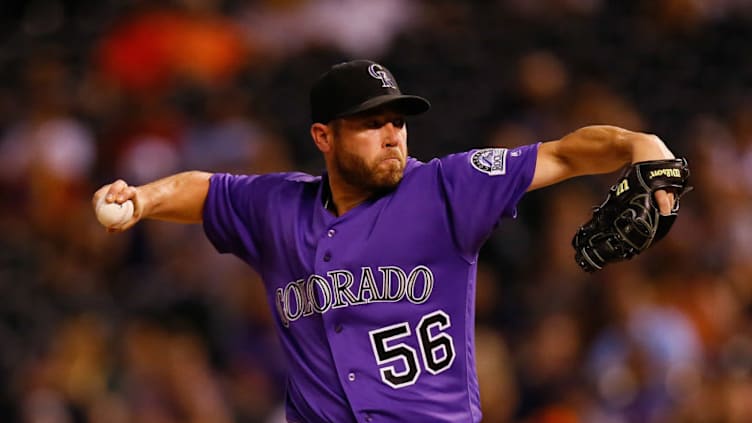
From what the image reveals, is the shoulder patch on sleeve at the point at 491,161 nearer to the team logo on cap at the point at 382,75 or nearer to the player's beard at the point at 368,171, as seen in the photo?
the player's beard at the point at 368,171

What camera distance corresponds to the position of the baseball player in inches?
150

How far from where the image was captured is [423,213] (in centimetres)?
384

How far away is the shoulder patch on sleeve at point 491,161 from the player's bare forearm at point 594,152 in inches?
4.1

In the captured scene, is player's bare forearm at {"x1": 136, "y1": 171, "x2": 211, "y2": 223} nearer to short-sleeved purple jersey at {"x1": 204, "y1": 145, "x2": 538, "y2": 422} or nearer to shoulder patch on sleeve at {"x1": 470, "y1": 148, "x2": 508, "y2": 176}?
short-sleeved purple jersey at {"x1": 204, "y1": 145, "x2": 538, "y2": 422}

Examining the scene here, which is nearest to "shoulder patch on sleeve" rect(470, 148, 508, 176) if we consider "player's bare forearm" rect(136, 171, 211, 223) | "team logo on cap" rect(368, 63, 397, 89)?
"team logo on cap" rect(368, 63, 397, 89)

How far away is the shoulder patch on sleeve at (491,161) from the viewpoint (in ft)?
12.5

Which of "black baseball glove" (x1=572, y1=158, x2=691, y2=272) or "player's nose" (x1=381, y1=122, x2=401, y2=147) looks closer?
"black baseball glove" (x1=572, y1=158, x2=691, y2=272)

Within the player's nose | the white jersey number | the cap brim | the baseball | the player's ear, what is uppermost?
the cap brim

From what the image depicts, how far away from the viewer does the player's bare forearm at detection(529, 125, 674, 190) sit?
3562mm

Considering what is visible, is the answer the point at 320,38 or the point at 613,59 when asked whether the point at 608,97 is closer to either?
the point at 613,59

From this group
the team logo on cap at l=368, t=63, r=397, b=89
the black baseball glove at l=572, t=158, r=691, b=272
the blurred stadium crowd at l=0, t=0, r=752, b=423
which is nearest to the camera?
the black baseball glove at l=572, t=158, r=691, b=272

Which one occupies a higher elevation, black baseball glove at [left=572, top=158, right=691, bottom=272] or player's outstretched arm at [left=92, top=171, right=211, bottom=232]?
black baseball glove at [left=572, top=158, right=691, bottom=272]

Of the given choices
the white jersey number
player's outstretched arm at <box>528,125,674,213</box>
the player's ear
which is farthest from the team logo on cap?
the white jersey number

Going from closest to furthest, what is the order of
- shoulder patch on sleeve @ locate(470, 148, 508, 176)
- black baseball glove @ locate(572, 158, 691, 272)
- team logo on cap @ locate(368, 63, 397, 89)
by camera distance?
black baseball glove @ locate(572, 158, 691, 272) → shoulder patch on sleeve @ locate(470, 148, 508, 176) → team logo on cap @ locate(368, 63, 397, 89)
